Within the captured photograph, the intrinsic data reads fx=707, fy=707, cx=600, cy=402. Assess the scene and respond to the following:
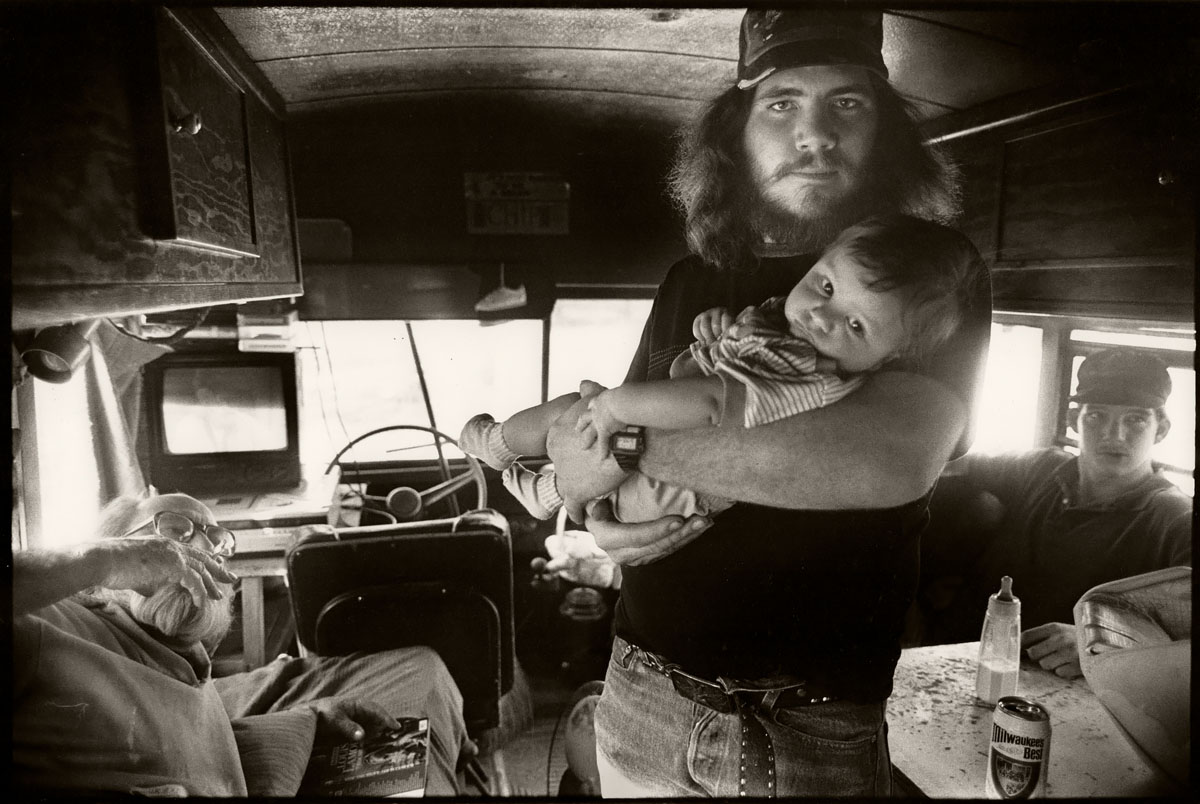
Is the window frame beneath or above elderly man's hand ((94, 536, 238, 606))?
above

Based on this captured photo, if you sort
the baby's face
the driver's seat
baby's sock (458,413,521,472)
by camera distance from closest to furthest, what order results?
the baby's face, baby's sock (458,413,521,472), the driver's seat

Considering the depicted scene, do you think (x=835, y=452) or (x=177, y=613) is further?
(x=177, y=613)

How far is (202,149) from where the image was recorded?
1.13 metres

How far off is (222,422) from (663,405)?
127cm

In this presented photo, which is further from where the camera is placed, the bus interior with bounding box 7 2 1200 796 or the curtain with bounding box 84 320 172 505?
the curtain with bounding box 84 320 172 505

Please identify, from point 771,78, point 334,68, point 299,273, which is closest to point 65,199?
point 299,273

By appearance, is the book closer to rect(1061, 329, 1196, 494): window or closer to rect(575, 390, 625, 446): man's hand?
rect(575, 390, 625, 446): man's hand

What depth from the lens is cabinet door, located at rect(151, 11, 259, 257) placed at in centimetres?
103

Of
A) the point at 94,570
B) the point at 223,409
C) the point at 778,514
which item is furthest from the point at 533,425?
the point at 223,409

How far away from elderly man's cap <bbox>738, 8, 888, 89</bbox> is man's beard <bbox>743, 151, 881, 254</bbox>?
166 millimetres

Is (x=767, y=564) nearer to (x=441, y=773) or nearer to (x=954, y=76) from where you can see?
(x=441, y=773)

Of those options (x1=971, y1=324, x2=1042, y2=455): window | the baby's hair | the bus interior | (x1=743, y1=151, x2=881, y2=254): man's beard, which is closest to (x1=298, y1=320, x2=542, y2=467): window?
the bus interior

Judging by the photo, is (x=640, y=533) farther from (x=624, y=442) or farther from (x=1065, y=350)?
(x=1065, y=350)

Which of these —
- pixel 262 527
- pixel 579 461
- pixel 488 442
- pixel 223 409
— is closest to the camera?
pixel 579 461
